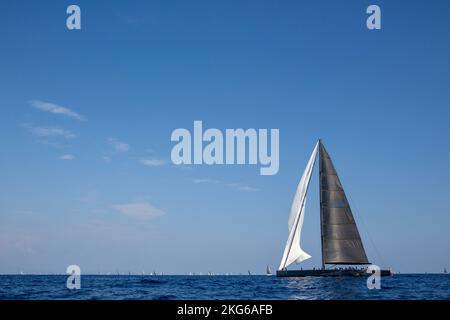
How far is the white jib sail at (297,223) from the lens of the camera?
70.8 metres

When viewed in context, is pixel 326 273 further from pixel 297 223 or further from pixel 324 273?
pixel 297 223

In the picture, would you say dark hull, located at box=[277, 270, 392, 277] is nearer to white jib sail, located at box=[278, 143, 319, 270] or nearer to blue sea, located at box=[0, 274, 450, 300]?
white jib sail, located at box=[278, 143, 319, 270]

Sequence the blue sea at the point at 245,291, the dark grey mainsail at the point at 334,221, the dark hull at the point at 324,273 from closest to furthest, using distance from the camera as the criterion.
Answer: the blue sea at the point at 245,291 < the dark hull at the point at 324,273 < the dark grey mainsail at the point at 334,221

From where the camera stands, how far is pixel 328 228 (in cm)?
7000

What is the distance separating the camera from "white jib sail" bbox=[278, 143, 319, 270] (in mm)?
70750

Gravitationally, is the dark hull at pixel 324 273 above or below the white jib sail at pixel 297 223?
below

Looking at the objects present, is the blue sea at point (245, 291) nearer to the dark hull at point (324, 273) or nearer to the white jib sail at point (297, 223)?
the dark hull at point (324, 273)

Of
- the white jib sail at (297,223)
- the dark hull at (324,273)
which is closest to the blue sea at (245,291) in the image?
the dark hull at (324,273)
